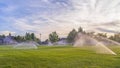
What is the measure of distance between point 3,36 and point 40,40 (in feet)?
84.6

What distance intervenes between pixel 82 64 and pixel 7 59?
7.41 metres

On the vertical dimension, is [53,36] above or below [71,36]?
above

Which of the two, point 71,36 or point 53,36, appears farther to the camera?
point 53,36

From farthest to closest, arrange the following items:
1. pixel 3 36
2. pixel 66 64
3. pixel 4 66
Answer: pixel 3 36 → pixel 66 64 → pixel 4 66

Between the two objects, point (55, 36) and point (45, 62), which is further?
point (55, 36)

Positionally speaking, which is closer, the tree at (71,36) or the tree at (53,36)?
the tree at (71,36)

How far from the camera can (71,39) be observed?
397ft

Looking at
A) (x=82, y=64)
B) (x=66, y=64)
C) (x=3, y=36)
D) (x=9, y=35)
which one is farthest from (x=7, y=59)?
(x=9, y=35)

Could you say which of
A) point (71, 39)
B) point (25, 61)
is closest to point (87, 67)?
point (25, 61)

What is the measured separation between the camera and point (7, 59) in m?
20.9

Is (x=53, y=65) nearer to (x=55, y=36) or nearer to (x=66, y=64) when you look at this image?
(x=66, y=64)

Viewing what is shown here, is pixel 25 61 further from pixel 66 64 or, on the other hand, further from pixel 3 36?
pixel 3 36

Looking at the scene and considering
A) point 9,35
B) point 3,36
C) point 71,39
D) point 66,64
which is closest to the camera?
point 66,64

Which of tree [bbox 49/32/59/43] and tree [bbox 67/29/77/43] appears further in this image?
tree [bbox 49/32/59/43]
